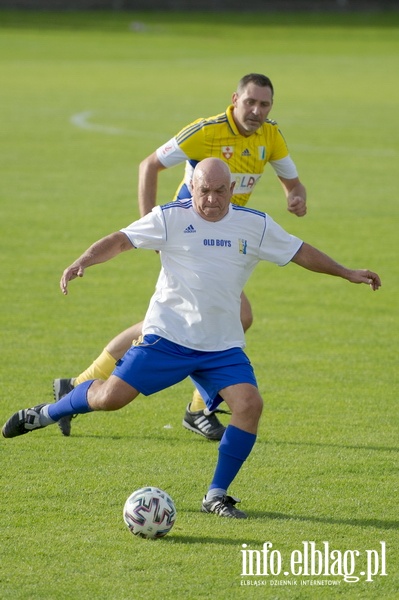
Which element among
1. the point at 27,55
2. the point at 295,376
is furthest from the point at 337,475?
the point at 27,55

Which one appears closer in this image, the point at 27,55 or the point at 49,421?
the point at 49,421

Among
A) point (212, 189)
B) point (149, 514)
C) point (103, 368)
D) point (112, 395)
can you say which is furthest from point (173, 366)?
point (103, 368)

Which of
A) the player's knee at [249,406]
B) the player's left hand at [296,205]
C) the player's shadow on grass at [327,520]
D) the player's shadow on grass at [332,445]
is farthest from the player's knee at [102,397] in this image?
the player's left hand at [296,205]

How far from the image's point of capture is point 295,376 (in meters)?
10.1

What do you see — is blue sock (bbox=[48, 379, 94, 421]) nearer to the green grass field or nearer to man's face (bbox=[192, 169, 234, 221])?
the green grass field

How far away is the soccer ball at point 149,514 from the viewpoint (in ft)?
21.3

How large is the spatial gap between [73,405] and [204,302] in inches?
43.0

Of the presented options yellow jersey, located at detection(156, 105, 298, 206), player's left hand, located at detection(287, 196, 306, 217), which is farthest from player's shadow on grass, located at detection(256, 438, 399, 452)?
yellow jersey, located at detection(156, 105, 298, 206)

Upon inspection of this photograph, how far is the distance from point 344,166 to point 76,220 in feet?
23.3

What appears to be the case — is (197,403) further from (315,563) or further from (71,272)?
(315,563)

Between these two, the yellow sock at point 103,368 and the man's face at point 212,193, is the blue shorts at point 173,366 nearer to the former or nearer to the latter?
the man's face at point 212,193

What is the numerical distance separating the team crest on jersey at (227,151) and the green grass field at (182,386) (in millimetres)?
1983

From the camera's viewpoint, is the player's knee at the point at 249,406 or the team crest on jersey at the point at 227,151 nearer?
the player's knee at the point at 249,406

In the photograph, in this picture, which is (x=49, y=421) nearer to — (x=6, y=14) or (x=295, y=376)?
(x=295, y=376)
